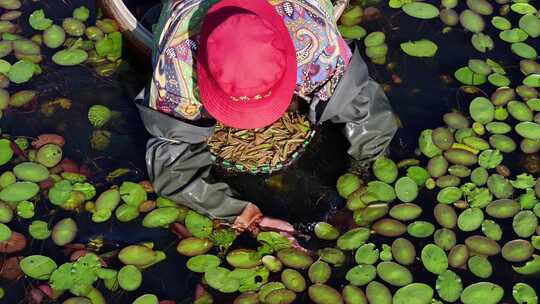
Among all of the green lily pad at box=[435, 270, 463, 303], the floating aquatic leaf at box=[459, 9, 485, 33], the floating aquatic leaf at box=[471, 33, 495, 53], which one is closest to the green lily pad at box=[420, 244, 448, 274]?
the green lily pad at box=[435, 270, 463, 303]

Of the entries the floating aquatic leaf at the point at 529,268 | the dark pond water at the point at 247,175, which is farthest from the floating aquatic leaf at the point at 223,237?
the floating aquatic leaf at the point at 529,268

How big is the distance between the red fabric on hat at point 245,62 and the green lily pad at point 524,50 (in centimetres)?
148

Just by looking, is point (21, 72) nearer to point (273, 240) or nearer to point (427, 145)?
point (273, 240)

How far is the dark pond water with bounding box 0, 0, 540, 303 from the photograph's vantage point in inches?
98.2

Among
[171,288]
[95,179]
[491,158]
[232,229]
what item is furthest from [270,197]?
[491,158]

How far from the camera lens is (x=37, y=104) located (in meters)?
2.88

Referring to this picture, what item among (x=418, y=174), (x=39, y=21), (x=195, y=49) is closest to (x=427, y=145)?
(x=418, y=174)

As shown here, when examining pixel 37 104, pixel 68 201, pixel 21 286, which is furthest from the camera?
pixel 37 104

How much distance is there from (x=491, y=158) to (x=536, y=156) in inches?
7.7

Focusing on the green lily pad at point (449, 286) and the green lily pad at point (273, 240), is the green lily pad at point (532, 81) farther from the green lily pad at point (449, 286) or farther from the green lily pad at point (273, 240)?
the green lily pad at point (273, 240)

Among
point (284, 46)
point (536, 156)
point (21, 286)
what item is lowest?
point (21, 286)

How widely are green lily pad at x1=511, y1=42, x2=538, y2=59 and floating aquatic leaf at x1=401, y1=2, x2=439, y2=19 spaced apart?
1.28 ft

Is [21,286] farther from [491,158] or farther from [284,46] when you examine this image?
[491,158]

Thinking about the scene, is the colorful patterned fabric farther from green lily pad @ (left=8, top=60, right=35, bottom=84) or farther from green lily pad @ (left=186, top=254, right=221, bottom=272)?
green lily pad @ (left=8, top=60, right=35, bottom=84)
